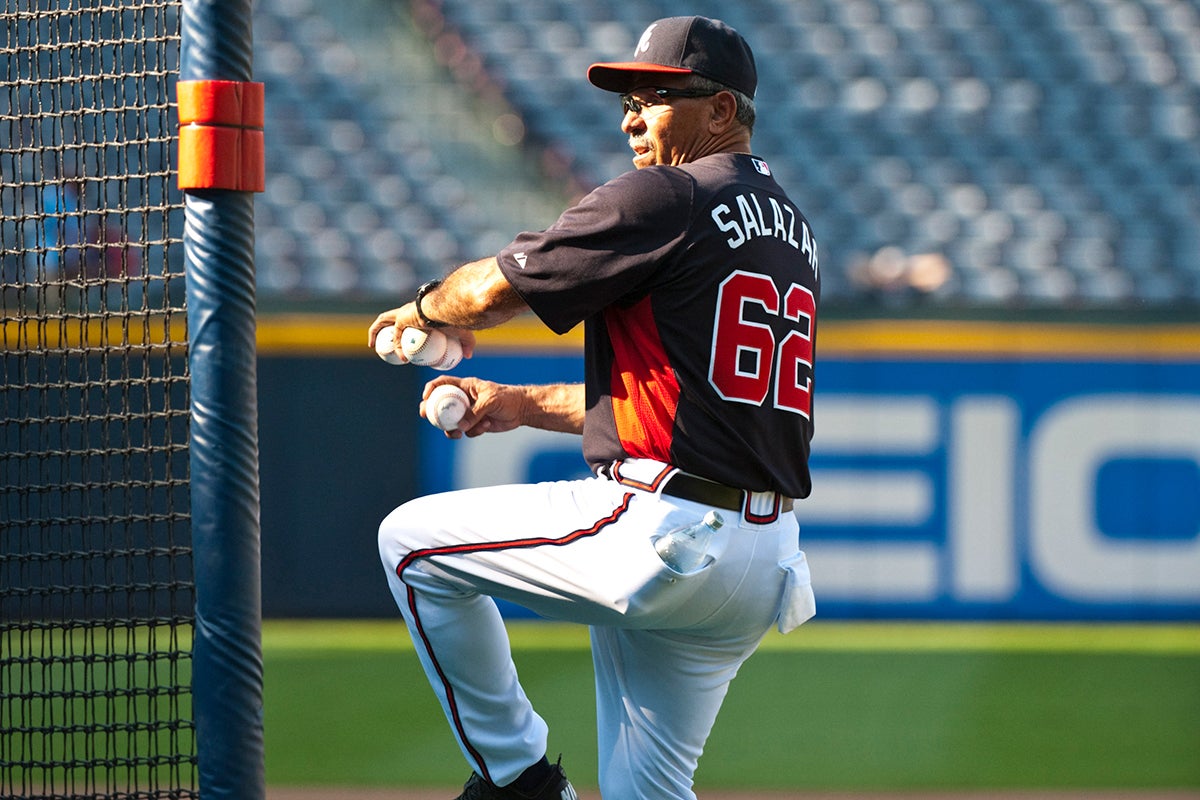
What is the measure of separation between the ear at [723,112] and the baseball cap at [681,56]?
0.03 m

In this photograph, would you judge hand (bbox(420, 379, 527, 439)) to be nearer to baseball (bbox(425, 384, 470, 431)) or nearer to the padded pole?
baseball (bbox(425, 384, 470, 431))

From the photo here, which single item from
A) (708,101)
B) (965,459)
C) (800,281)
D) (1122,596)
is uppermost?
(708,101)

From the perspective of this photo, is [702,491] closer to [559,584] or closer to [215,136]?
[559,584]

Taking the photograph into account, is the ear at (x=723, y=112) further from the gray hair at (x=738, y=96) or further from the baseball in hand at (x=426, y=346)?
the baseball in hand at (x=426, y=346)

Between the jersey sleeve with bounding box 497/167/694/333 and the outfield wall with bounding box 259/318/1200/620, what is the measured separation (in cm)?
344

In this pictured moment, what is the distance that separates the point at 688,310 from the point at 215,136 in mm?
948

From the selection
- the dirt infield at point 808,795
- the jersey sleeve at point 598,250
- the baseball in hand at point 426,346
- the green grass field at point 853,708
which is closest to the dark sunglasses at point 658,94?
the jersey sleeve at point 598,250

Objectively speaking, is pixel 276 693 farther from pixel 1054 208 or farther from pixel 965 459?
pixel 1054 208

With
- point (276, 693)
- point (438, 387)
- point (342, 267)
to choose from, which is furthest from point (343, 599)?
point (438, 387)

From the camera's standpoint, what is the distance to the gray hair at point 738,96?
288 cm

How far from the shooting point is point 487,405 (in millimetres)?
3027

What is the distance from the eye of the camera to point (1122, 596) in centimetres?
619

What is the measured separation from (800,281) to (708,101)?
384 millimetres

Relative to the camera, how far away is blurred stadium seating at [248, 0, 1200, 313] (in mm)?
7484
